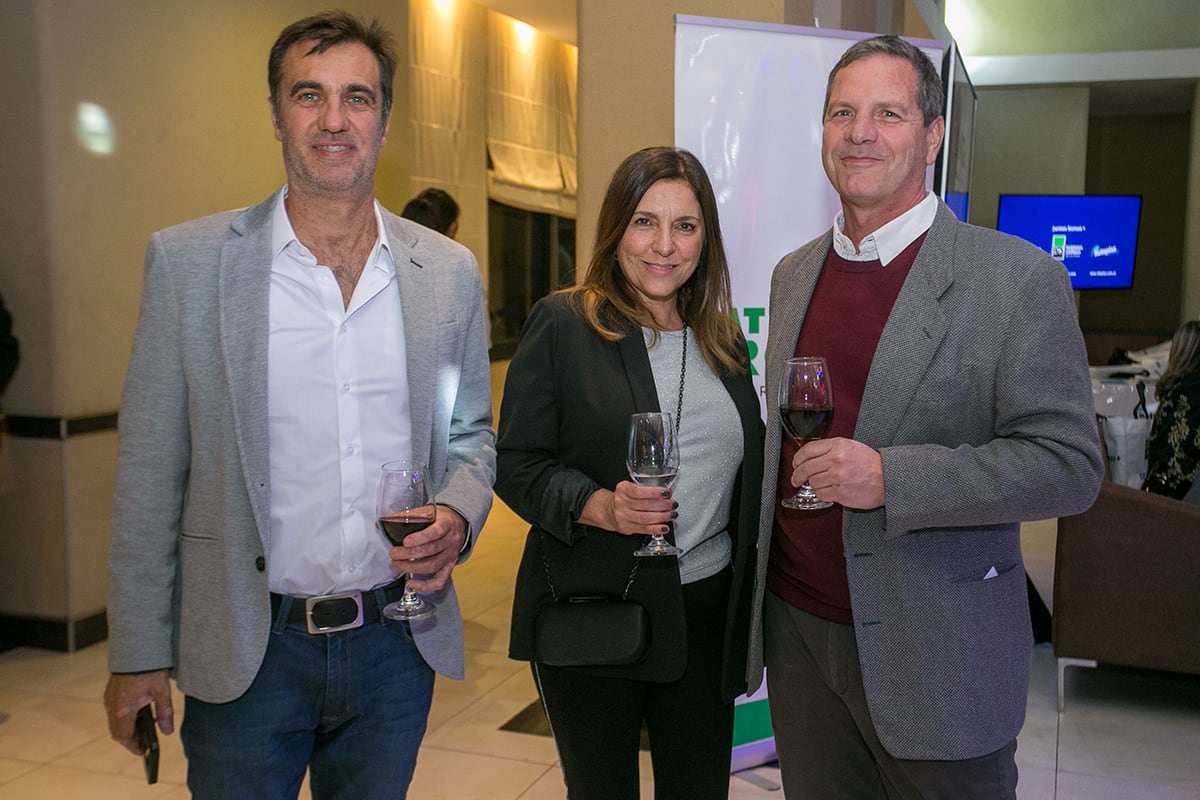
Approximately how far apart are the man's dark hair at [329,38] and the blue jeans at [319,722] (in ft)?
2.97

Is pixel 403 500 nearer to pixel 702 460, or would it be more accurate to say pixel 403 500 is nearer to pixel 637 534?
pixel 637 534

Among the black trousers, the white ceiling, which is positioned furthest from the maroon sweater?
the white ceiling

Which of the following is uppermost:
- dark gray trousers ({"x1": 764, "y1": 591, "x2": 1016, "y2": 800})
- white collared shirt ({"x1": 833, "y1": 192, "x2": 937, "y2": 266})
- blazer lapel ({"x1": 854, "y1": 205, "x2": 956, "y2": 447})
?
white collared shirt ({"x1": 833, "y1": 192, "x2": 937, "y2": 266})

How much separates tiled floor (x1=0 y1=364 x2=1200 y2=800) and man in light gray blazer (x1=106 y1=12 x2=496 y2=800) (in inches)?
71.9

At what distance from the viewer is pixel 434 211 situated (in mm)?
5098

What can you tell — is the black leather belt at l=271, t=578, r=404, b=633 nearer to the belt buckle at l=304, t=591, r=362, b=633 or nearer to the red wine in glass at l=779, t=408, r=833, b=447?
the belt buckle at l=304, t=591, r=362, b=633

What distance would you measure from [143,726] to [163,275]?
0.73 metres

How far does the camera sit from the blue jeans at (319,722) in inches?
67.7

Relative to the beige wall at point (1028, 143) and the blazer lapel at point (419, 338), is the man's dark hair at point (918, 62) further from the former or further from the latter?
the beige wall at point (1028, 143)

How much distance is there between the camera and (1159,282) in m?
13.2

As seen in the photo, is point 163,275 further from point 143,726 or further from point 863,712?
point 863,712

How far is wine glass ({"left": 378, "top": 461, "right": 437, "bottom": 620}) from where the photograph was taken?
5.48 feet

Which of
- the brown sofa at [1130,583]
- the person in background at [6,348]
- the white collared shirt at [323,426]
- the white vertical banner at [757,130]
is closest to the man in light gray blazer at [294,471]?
the white collared shirt at [323,426]

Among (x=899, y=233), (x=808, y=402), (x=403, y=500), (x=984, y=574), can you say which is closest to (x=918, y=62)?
(x=899, y=233)
